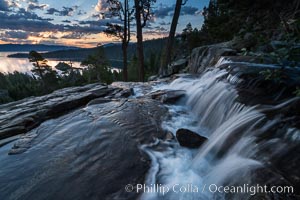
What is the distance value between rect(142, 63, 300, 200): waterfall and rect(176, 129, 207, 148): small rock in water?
14 cm

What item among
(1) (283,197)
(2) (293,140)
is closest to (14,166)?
(1) (283,197)

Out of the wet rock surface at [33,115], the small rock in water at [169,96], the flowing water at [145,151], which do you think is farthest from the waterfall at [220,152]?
the wet rock surface at [33,115]

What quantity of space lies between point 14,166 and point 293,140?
4633 mm

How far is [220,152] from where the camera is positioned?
381 centimetres

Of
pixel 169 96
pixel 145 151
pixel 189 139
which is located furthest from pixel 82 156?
pixel 169 96

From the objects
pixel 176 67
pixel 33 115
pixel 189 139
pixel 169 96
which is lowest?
pixel 176 67

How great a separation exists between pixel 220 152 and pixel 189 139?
81cm

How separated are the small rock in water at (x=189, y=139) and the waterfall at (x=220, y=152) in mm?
140

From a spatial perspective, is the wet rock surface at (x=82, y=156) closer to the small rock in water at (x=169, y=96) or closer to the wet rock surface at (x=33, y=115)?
the wet rock surface at (x=33, y=115)

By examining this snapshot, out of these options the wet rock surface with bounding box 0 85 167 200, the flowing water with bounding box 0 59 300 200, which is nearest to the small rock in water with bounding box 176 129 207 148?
the flowing water with bounding box 0 59 300 200

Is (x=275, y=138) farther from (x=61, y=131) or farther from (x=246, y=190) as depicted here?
Result: (x=61, y=131)

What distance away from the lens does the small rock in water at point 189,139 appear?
4.38 m

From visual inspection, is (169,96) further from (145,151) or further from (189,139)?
(145,151)

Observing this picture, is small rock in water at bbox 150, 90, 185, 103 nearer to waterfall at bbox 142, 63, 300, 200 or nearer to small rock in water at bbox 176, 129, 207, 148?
waterfall at bbox 142, 63, 300, 200
